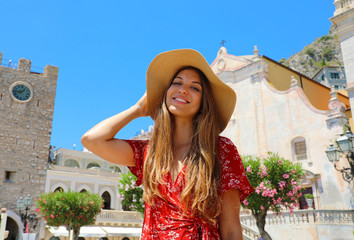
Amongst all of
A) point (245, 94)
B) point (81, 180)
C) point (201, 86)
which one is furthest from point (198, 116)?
point (81, 180)

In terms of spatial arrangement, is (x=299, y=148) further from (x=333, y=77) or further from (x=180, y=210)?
(x=333, y=77)

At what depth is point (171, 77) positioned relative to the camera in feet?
7.58

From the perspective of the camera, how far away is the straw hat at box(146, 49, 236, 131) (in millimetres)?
2164

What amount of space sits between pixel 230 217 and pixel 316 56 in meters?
71.1

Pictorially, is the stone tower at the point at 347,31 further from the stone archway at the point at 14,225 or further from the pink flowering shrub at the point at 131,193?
the stone archway at the point at 14,225

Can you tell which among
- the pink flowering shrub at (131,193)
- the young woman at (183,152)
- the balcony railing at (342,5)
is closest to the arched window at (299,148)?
the balcony railing at (342,5)

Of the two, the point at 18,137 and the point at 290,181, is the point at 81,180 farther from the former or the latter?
the point at 290,181

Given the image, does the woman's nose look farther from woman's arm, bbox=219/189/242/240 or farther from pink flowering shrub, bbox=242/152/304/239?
pink flowering shrub, bbox=242/152/304/239

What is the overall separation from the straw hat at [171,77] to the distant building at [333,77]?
178ft

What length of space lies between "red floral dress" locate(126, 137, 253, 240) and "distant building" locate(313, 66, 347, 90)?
54.5 metres

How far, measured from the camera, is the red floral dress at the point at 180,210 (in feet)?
5.52

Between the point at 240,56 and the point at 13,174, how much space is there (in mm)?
20050

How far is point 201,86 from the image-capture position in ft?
7.09

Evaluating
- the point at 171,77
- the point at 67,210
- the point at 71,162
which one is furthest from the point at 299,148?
the point at 71,162
